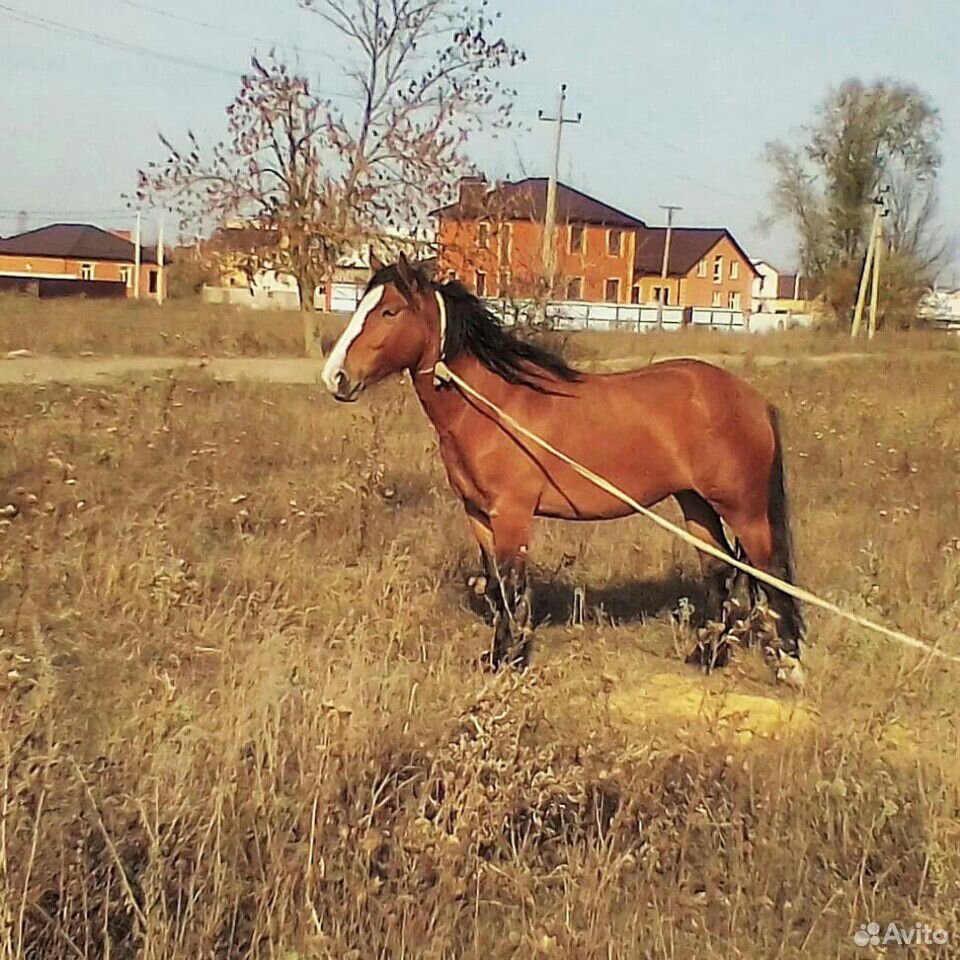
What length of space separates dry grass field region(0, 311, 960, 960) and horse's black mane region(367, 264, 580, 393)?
4.37 feet

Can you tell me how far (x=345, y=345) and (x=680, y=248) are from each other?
85.4 meters

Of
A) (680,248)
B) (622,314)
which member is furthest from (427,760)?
(680,248)

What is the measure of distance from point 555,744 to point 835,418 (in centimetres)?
1367

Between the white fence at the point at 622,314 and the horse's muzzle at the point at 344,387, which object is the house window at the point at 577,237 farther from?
the horse's muzzle at the point at 344,387

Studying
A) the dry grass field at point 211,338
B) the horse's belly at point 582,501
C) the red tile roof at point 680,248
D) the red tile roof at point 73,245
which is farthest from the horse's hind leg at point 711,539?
the red tile roof at point 73,245

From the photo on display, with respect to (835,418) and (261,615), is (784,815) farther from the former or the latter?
(835,418)

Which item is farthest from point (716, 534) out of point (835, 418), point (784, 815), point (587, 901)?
point (835, 418)

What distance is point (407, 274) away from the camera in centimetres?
580

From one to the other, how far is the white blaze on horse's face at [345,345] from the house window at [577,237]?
18542 mm

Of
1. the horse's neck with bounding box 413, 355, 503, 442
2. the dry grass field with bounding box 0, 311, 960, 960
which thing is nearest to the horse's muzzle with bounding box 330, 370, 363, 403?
the horse's neck with bounding box 413, 355, 503, 442

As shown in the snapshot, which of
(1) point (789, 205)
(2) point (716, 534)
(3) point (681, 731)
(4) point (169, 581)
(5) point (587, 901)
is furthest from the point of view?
(1) point (789, 205)

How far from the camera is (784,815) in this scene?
13.3ft

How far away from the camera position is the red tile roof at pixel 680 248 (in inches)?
3344

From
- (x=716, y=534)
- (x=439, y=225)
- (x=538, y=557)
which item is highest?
(x=439, y=225)
